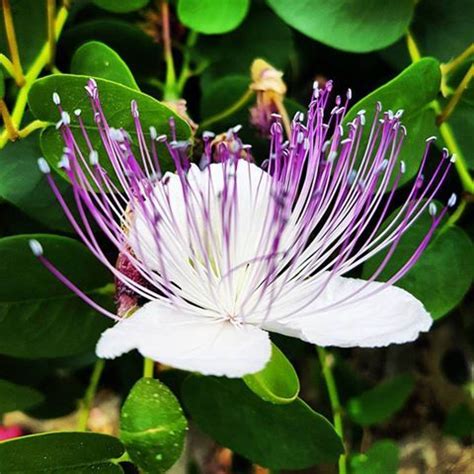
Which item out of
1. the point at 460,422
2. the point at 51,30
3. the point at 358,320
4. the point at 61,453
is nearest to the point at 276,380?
the point at 358,320

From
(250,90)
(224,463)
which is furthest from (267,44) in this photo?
(224,463)

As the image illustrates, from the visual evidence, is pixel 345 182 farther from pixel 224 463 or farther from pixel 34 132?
pixel 224 463


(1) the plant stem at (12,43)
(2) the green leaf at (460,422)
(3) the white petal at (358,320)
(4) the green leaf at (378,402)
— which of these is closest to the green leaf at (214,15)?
(1) the plant stem at (12,43)

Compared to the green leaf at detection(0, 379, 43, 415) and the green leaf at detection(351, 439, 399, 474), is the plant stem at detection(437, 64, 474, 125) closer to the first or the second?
the green leaf at detection(351, 439, 399, 474)

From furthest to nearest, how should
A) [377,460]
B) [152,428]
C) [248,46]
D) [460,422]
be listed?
[460,422], [248,46], [377,460], [152,428]

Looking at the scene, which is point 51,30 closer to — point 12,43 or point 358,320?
point 12,43

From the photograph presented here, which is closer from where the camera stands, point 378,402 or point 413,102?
point 413,102
